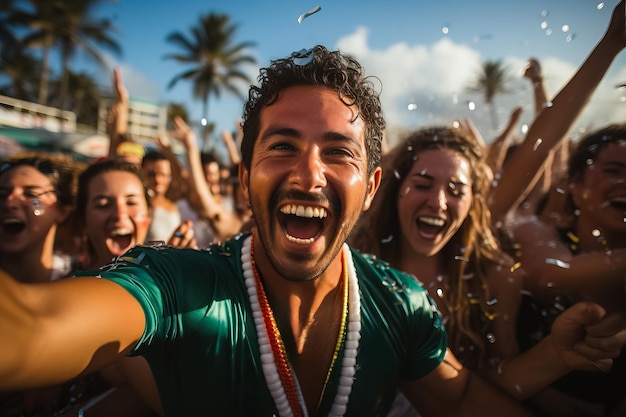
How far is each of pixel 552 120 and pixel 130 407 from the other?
2.91 m

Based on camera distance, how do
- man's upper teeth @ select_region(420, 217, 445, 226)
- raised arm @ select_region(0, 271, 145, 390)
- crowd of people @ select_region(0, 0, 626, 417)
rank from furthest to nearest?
man's upper teeth @ select_region(420, 217, 445, 226) → crowd of people @ select_region(0, 0, 626, 417) → raised arm @ select_region(0, 271, 145, 390)

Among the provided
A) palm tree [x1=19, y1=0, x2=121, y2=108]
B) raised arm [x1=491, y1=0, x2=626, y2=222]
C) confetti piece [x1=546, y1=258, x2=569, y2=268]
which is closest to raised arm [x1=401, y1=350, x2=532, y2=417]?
confetti piece [x1=546, y1=258, x2=569, y2=268]

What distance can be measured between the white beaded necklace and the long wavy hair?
1.01 m

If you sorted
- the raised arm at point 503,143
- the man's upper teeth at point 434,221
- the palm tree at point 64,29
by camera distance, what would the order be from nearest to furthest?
the man's upper teeth at point 434,221 → the raised arm at point 503,143 → the palm tree at point 64,29

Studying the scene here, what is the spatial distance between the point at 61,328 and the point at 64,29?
3552 cm

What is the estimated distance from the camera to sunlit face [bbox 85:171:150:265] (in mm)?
2697

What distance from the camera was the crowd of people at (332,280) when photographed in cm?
128

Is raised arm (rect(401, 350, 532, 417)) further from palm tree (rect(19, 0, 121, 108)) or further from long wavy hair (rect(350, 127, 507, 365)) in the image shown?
palm tree (rect(19, 0, 121, 108))

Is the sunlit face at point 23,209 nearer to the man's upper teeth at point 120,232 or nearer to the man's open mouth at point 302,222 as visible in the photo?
the man's upper teeth at point 120,232

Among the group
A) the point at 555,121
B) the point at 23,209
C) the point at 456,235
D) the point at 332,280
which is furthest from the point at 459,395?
the point at 23,209

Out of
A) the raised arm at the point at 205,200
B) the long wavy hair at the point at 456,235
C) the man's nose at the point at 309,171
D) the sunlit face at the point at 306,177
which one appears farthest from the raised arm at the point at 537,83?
the raised arm at the point at 205,200

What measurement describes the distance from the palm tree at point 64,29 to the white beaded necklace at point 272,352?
32930 millimetres

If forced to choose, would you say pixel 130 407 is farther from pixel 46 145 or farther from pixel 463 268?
pixel 46 145

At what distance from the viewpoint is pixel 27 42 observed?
28703 mm
